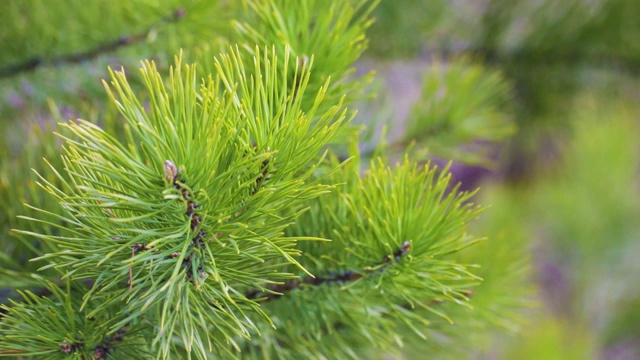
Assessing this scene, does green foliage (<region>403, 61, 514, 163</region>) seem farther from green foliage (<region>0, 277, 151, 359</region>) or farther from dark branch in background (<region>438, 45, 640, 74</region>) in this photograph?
green foliage (<region>0, 277, 151, 359</region>)

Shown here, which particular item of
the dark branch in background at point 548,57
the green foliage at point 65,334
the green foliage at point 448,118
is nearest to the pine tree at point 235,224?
the green foliage at point 65,334

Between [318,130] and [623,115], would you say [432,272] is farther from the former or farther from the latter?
[623,115]

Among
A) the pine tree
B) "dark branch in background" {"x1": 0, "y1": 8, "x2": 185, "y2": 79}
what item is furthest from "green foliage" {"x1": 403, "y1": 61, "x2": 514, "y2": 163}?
"dark branch in background" {"x1": 0, "y1": 8, "x2": 185, "y2": 79}

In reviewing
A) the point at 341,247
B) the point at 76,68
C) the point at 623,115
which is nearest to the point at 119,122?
the point at 76,68

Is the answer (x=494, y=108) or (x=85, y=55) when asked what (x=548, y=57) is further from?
(x=85, y=55)

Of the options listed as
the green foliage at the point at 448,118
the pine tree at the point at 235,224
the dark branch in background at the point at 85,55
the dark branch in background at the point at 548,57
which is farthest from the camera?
the dark branch in background at the point at 548,57

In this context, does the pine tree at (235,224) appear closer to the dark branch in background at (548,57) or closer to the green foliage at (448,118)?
the green foliage at (448,118)

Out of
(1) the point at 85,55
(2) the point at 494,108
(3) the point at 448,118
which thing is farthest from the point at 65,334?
(2) the point at 494,108
